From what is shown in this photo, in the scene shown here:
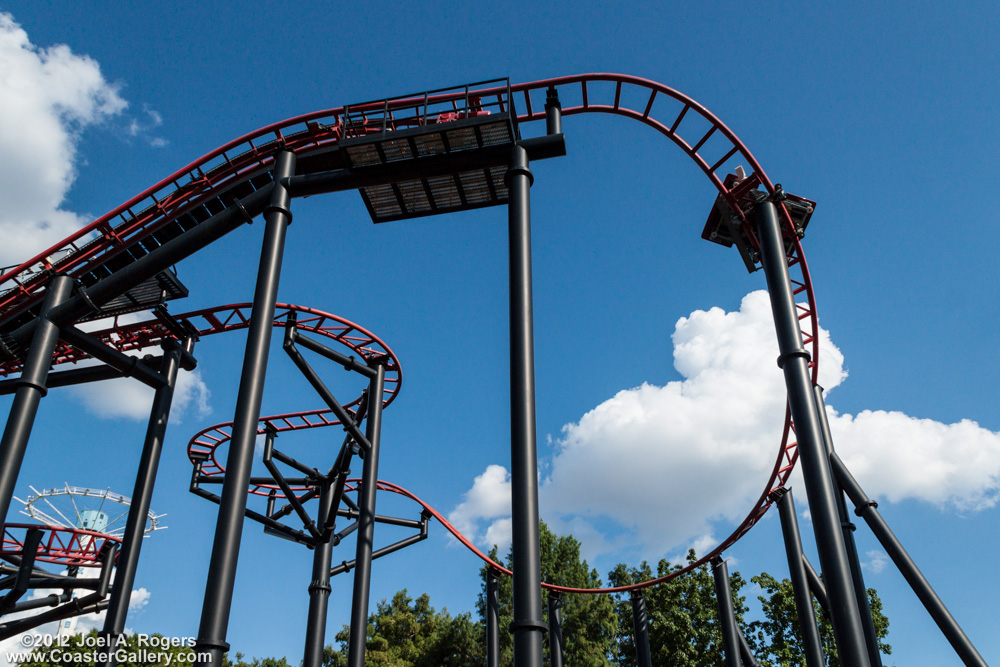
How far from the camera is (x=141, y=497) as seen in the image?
10.4 metres

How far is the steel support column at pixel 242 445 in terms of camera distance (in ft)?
19.0

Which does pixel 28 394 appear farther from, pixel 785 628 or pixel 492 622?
pixel 785 628

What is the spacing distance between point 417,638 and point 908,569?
27.1 m

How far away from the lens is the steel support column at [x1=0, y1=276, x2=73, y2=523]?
31.0 ft

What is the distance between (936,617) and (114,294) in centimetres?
1238

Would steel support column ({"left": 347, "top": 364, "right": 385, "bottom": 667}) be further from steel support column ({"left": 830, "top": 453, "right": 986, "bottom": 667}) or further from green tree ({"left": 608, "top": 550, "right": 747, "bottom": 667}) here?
green tree ({"left": 608, "top": 550, "right": 747, "bottom": 667})

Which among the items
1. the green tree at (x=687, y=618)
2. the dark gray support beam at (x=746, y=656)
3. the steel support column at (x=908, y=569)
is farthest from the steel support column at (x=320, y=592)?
the green tree at (x=687, y=618)

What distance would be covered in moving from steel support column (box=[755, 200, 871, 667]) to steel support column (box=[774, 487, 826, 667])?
2986 mm

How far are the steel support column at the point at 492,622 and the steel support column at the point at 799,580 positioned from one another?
768 centimetres

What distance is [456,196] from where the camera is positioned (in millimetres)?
8836

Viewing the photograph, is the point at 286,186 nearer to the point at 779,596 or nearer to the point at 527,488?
the point at 527,488

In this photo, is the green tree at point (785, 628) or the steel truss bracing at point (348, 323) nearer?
the steel truss bracing at point (348, 323)

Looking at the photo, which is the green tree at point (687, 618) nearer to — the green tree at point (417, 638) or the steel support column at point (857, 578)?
the green tree at point (417, 638)

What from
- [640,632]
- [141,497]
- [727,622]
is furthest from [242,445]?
[640,632]
